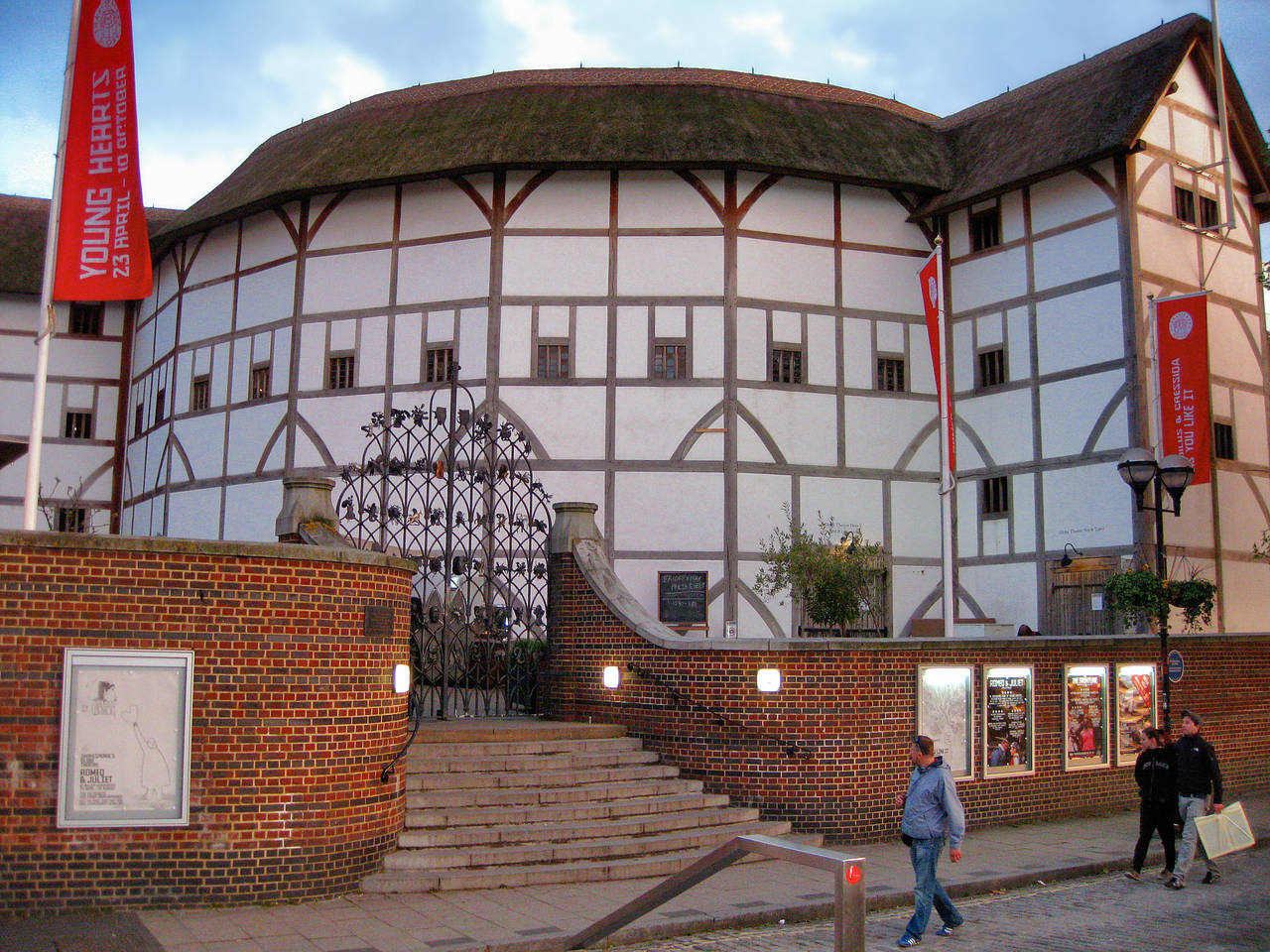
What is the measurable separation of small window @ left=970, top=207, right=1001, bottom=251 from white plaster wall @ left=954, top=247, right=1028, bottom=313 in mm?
285

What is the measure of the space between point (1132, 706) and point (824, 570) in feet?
19.0

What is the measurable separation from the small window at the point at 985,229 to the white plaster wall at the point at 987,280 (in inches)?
11.2

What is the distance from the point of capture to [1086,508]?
69.4 feet

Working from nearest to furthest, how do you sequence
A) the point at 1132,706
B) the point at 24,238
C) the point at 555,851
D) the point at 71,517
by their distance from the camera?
the point at 555,851 < the point at 1132,706 < the point at 71,517 < the point at 24,238

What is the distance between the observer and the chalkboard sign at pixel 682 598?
2147 centimetres

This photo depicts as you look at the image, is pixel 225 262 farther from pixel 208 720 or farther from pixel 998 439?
pixel 208 720

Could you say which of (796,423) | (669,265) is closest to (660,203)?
(669,265)

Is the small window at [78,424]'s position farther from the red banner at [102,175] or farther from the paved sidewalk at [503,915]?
the paved sidewalk at [503,915]

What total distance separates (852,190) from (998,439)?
565 centimetres

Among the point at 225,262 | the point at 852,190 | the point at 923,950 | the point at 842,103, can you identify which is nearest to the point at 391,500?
the point at 225,262

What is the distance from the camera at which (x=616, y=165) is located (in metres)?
22.4

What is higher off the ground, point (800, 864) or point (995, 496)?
point (995, 496)

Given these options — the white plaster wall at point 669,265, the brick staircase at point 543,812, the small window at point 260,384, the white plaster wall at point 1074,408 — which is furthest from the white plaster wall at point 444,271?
the brick staircase at point 543,812

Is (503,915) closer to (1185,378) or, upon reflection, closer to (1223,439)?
(1185,378)
